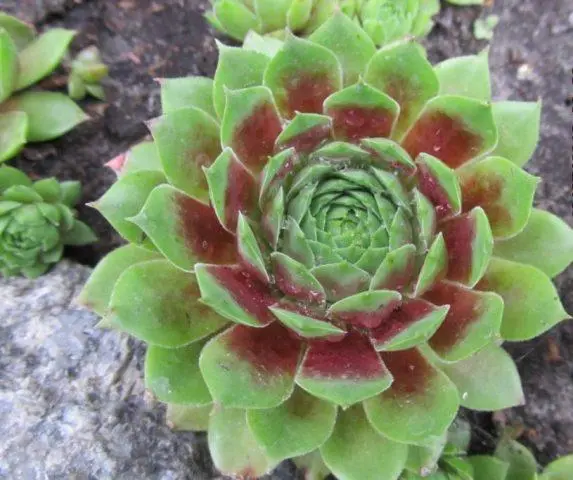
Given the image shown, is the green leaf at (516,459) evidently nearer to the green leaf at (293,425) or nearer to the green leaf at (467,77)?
the green leaf at (293,425)

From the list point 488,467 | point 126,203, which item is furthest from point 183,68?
point 488,467

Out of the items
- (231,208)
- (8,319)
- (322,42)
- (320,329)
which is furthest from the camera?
(8,319)

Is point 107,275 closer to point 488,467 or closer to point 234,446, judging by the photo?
point 234,446

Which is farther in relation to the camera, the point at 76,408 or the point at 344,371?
the point at 76,408

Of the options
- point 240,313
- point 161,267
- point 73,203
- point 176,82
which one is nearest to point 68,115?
point 73,203

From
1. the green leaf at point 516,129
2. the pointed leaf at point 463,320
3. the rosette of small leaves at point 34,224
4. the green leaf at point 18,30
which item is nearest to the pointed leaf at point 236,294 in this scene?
the pointed leaf at point 463,320

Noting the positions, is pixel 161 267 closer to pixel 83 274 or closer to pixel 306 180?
pixel 306 180
